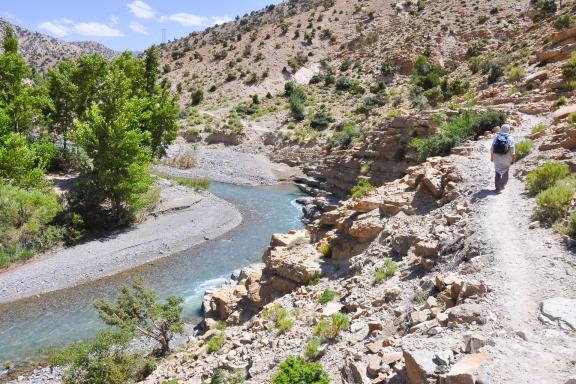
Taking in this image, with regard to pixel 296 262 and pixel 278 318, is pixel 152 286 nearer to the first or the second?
pixel 296 262

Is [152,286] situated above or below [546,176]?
below

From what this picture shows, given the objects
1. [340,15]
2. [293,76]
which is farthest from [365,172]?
[340,15]

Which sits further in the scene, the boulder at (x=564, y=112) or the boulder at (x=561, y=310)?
the boulder at (x=564, y=112)

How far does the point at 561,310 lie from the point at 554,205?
3723 mm

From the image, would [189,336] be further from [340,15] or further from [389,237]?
[340,15]

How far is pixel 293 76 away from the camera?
65000 mm

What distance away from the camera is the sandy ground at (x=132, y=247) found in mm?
21062

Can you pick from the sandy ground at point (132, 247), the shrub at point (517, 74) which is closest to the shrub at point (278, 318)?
the sandy ground at point (132, 247)

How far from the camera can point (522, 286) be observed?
7578 millimetres

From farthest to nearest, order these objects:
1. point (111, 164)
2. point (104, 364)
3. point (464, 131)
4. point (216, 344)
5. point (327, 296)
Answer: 1. point (111, 164)
2. point (464, 131)
3. point (104, 364)
4. point (216, 344)
5. point (327, 296)

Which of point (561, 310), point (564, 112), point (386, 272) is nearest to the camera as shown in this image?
point (561, 310)

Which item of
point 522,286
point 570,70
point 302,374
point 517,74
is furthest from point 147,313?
point 517,74

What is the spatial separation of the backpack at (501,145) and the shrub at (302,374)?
746cm

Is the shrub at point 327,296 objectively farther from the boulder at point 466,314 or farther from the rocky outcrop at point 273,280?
the boulder at point 466,314
